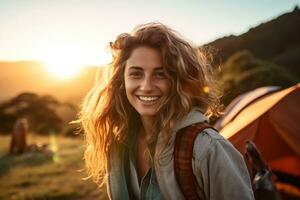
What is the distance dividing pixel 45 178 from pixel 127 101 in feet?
21.8

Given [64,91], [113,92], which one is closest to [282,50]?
[64,91]

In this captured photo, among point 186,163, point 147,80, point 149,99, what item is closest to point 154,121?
point 149,99

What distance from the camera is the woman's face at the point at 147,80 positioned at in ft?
8.21

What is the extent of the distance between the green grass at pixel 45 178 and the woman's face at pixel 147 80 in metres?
3.40

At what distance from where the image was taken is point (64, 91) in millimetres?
34281

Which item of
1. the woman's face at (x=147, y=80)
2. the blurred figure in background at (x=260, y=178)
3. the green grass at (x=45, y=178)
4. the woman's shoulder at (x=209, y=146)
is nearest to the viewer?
the woman's shoulder at (x=209, y=146)

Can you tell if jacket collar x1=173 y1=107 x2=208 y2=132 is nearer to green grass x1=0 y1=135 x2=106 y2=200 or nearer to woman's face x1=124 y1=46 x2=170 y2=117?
woman's face x1=124 y1=46 x2=170 y2=117

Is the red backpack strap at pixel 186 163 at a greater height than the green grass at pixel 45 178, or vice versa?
the red backpack strap at pixel 186 163

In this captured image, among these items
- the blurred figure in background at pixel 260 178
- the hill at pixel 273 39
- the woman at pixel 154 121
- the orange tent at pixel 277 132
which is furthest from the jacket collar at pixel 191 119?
the hill at pixel 273 39

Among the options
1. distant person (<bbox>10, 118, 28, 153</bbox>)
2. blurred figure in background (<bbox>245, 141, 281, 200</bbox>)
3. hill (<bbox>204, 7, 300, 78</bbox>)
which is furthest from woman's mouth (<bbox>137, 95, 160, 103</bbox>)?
hill (<bbox>204, 7, 300, 78</bbox>)

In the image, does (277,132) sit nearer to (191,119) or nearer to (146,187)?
(146,187)

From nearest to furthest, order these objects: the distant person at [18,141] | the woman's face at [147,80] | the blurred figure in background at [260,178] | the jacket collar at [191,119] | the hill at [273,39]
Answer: the jacket collar at [191,119]
the woman's face at [147,80]
the blurred figure in background at [260,178]
the distant person at [18,141]
the hill at [273,39]

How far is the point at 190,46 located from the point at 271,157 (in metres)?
3.99

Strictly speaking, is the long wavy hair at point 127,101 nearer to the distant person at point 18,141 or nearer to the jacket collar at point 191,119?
the jacket collar at point 191,119
